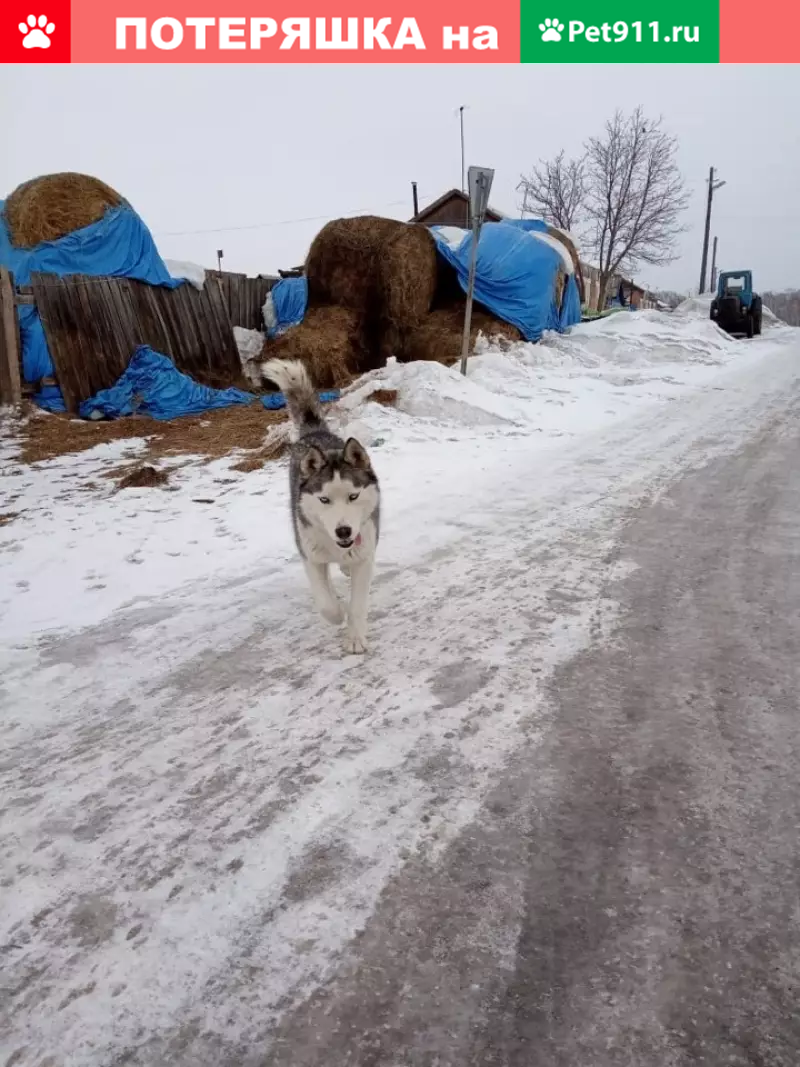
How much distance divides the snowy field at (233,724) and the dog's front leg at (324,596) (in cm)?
14

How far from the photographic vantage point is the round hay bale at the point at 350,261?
14469 millimetres

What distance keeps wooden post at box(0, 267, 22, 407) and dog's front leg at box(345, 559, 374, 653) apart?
9.43 meters

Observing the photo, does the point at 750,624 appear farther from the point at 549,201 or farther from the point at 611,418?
the point at 549,201

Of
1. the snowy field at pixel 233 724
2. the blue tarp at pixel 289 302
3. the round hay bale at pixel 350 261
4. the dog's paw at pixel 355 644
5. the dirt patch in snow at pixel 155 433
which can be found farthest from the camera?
the blue tarp at pixel 289 302

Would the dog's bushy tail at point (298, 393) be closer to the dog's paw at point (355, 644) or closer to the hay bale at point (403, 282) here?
the dog's paw at point (355, 644)

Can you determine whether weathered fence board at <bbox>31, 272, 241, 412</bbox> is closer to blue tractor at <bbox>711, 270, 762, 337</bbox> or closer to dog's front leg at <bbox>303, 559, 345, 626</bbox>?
dog's front leg at <bbox>303, 559, 345, 626</bbox>

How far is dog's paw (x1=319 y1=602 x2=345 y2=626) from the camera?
3463 millimetres

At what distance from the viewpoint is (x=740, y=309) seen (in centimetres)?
2642

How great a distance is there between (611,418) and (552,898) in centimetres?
903

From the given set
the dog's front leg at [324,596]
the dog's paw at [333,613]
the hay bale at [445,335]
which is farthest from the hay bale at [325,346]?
the dog's paw at [333,613]

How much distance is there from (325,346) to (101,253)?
4.58m

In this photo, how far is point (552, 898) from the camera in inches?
72.4

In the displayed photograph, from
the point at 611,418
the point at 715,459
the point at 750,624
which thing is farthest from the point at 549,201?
the point at 750,624

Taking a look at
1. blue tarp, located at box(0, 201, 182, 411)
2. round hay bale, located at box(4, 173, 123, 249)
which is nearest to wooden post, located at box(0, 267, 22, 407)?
blue tarp, located at box(0, 201, 182, 411)
